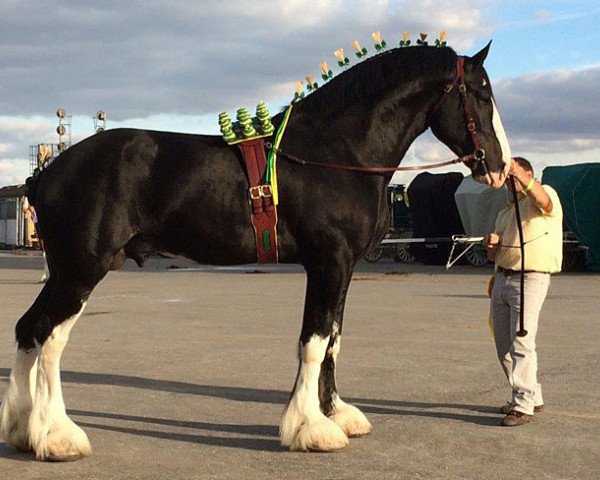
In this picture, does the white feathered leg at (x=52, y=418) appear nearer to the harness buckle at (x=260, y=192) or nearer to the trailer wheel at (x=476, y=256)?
the harness buckle at (x=260, y=192)

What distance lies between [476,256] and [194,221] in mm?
25611

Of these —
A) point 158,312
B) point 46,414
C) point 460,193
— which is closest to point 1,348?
point 158,312

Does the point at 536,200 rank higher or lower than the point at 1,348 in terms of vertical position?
higher

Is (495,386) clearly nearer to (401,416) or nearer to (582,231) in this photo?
(401,416)

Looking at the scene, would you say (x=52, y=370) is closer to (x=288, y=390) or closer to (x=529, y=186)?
(x=288, y=390)

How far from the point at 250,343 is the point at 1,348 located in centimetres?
281

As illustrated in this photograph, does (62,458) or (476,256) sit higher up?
(62,458)

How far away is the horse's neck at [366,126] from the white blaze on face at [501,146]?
1.42ft

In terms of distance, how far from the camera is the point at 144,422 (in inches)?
278

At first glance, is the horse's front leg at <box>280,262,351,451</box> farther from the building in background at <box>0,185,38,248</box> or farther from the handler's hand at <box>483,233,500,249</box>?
the building in background at <box>0,185,38,248</box>

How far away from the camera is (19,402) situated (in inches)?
243

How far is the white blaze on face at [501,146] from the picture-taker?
650cm

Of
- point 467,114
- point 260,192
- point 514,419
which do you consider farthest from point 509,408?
point 260,192

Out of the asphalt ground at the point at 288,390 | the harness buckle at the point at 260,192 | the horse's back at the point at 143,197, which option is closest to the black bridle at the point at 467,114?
the harness buckle at the point at 260,192
